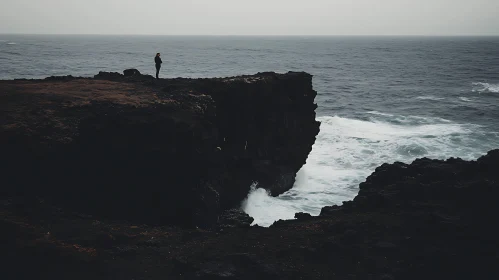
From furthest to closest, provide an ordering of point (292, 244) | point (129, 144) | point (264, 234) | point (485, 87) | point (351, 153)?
point (485, 87) → point (351, 153) → point (129, 144) → point (264, 234) → point (292, 244)

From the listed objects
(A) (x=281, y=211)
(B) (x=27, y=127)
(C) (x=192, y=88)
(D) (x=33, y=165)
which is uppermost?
(C) (x=192, y=88)

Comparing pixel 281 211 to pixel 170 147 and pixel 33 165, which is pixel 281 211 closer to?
pixel 170 147

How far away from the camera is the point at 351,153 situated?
31.6 metres

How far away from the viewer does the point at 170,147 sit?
1521cm

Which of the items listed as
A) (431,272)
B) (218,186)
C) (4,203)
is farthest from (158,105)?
A: (431,272)

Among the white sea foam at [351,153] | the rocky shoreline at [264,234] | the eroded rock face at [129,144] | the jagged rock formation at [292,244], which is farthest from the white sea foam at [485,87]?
the jagged rock formation at [292,244]

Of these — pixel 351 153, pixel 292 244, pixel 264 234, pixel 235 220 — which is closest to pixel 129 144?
pixel 235 220

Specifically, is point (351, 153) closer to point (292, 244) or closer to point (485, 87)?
point (292, 244)

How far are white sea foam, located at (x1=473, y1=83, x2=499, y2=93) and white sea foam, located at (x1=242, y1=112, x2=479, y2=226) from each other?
1002 inches

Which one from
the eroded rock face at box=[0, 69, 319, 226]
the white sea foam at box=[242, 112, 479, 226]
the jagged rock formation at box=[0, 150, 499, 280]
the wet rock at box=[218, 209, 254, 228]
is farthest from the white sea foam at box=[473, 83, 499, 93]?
the wet rock at box=[218, 209, 254, 228]

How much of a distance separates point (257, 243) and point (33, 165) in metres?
8.26

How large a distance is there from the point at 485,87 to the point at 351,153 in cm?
4623

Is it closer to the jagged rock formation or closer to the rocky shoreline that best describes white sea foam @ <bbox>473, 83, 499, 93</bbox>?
the rocky shoreline

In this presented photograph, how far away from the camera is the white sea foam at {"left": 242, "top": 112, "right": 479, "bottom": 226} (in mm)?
22734
